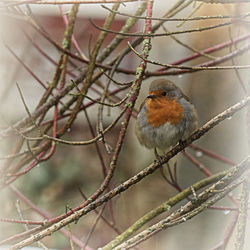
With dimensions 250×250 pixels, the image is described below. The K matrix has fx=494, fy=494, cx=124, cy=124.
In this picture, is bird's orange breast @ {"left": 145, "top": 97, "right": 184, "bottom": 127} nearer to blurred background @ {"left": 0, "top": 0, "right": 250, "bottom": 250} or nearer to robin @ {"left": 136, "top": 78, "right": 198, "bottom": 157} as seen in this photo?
robin @ {"left": 136, "top": 78, "right": 198, "bottom": 157}

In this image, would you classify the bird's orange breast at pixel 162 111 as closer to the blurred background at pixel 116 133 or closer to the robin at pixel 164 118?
the robin at pixel 164 118

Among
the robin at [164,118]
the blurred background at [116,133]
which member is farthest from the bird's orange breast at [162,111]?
the blurred background at [116,133]

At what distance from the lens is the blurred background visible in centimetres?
246

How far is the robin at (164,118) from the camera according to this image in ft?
4.81

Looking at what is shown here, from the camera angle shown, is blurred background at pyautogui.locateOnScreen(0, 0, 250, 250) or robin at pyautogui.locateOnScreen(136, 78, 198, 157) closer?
robin at pyautogui.locateOnScreen(136, 78, 198, 157)

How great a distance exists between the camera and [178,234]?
328 cm

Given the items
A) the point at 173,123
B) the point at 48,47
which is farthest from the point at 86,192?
the point at 173,123

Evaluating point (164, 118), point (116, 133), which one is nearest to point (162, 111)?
point (164, 118)

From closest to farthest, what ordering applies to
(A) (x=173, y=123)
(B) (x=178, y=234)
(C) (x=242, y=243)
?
(C) (x=242, y=243) < (A) (x=173, y=123) < (B) (x=178, y=234)

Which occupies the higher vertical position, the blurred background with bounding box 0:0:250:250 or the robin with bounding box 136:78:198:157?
the blurred background with bounding box 0:0:250:250

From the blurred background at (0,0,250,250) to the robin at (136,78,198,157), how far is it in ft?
1.12

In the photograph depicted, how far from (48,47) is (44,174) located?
1232 millimetres

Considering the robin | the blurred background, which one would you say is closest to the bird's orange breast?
the robin

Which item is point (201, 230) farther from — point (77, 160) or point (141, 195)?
point (77, 160)
